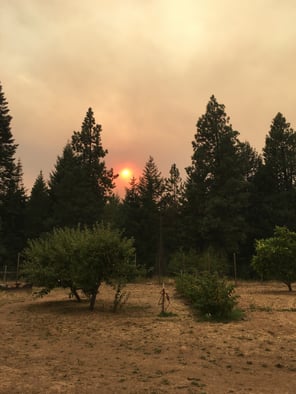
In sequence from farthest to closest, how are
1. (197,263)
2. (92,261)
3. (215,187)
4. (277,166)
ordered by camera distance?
1. (277,166)
2. (215,187)
3. (197,263)
4. (92,261)

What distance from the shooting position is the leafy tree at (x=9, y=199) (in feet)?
147

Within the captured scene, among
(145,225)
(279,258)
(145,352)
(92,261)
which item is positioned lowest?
(145,352)

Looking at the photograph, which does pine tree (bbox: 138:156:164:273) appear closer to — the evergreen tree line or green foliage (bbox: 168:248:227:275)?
the evergreen tree line

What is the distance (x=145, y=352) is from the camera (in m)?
9.19

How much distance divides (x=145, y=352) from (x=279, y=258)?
14.7 m

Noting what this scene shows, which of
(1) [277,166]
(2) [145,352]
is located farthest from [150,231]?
(2) [145,352]

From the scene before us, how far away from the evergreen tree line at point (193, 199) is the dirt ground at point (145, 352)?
21.7m

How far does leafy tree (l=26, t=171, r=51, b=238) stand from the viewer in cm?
5103

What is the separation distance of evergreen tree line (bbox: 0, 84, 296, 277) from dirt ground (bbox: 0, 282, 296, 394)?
2173cm

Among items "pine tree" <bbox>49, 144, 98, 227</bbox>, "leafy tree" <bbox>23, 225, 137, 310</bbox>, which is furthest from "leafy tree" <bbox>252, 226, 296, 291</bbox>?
"pine tree" <bbox>49, 144, 98, 227</bbox>

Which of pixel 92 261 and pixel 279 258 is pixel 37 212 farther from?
pixel 92 261

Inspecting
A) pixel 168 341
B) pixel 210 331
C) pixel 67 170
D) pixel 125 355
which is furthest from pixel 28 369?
pixel 67 170

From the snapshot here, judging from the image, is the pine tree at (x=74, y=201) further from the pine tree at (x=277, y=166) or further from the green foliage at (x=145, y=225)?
the pine tree at (x=277, y=166)

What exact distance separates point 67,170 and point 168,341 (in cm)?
3937
